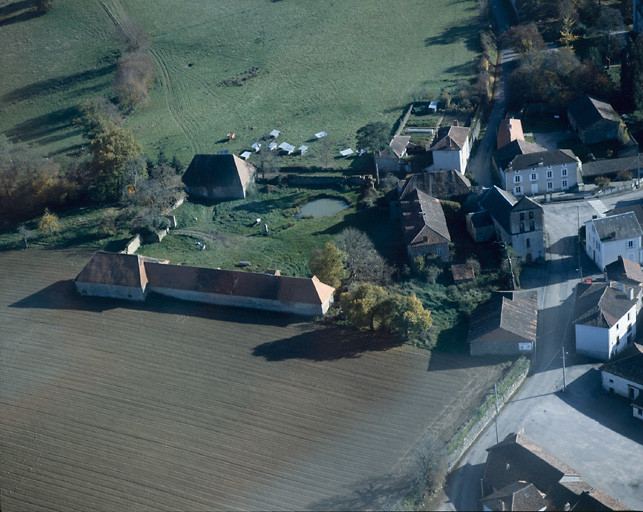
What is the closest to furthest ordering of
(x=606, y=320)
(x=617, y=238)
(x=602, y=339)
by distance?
(x=606, y=320) < (x=602, y=339) < (x=617, y=238)

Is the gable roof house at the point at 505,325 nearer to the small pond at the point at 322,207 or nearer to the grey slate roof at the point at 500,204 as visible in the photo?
the grey slate roof at the point at 500,204

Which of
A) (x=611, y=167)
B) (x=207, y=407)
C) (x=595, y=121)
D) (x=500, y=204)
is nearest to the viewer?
(x=207, y=407)

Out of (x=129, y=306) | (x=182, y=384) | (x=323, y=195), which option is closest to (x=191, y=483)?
(x=182, y=384)

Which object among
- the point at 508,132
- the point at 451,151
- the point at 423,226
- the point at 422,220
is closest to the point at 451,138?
the point at 451,151

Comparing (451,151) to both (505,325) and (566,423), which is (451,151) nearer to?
(505,325)

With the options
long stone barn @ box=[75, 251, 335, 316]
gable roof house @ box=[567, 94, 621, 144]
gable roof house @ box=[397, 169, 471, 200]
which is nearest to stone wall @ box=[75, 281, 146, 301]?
long stone barn @ box=[75, 251, 335, 316]

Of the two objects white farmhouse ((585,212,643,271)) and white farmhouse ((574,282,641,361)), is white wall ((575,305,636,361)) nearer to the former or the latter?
white farmhouse ((574,282,641,361))

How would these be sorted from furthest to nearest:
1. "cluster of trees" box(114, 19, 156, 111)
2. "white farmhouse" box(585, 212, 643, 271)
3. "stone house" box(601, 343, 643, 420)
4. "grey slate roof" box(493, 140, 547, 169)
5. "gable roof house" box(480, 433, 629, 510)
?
"cluster of trees" box(114, 19, 156, 111) → "grey slate roof" box(493, 140, 547, 169) → "white farmhouse" box(585, 212, 643, 271) → "stone house" box(601, 343, 643, 420) → "gable roof house" box(480, 433, 629, 510)

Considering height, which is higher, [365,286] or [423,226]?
[423,226]
